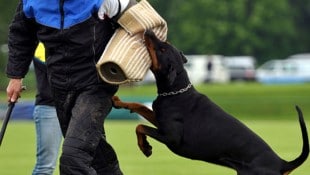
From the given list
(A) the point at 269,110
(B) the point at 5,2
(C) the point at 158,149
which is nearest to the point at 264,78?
(B) the point at 5,2

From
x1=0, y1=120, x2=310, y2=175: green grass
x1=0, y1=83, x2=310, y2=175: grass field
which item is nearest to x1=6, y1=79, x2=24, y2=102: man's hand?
x1=0, y1=120, x2=310, y2=175: green grass

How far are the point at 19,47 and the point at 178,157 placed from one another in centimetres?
635

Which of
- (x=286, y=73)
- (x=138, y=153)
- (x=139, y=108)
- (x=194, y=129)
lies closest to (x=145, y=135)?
(x=139, y=108)

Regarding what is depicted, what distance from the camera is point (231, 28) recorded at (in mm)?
62156

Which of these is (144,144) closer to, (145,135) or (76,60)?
(145,135)

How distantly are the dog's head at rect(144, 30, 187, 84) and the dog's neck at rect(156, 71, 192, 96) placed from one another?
0.04m

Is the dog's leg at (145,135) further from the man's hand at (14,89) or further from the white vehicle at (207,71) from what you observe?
the white vehicle at (207,71)

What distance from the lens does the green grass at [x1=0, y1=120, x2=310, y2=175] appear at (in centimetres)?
1057

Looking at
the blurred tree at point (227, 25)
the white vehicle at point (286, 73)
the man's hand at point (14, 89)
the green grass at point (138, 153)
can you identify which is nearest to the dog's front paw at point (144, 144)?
the man's hand at point (14, 89)

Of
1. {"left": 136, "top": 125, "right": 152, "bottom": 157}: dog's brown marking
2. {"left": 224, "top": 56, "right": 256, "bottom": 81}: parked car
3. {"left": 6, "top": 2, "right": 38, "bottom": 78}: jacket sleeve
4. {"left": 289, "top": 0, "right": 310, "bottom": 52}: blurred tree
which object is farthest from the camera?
{"left": 289, "top": 0, "right": 310, "bottom": 52}: blurred tree

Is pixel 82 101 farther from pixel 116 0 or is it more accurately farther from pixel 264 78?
pixel 264 78

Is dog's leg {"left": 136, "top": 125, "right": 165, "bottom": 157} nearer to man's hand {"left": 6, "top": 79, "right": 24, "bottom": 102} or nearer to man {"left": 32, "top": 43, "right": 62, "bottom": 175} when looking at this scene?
man {"left": 32, "top": 43, "right": 62, "bottom": 175}

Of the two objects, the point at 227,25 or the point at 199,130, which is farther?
the point at 227,25

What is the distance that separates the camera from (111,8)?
6.21 m
